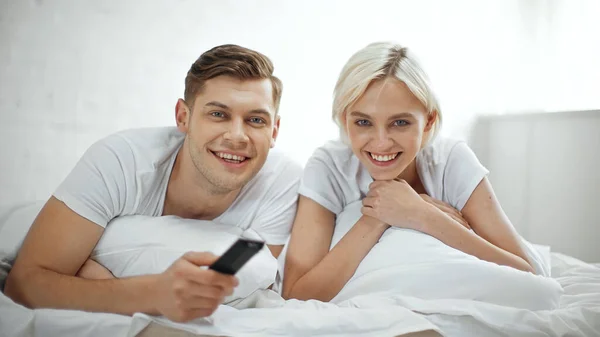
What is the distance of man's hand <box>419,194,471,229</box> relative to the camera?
1031 millimetres

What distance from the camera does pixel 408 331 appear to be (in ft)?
2.45

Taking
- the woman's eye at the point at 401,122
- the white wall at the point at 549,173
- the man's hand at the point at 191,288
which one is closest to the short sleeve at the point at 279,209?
the woman's eye at the point at 401,122

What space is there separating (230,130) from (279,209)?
19 centimetres

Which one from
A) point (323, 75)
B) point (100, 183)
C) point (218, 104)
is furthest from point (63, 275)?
point (323, 75)

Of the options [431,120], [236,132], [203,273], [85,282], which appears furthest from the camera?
[431,120]

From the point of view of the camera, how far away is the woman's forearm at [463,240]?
0.97 m

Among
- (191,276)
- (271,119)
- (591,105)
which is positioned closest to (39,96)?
(271,119)

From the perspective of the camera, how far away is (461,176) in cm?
107

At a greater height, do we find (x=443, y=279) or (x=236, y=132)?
(x=236, y=132)

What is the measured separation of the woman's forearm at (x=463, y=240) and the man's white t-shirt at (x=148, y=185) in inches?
10.1

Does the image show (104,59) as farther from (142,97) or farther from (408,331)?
(408,331)

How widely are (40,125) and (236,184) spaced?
0.38m

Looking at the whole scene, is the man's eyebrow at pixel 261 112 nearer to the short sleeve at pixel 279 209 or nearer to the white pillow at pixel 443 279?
the short sleeve at pixel 279 209

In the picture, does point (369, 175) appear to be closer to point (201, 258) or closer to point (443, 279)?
point (443, 279)
